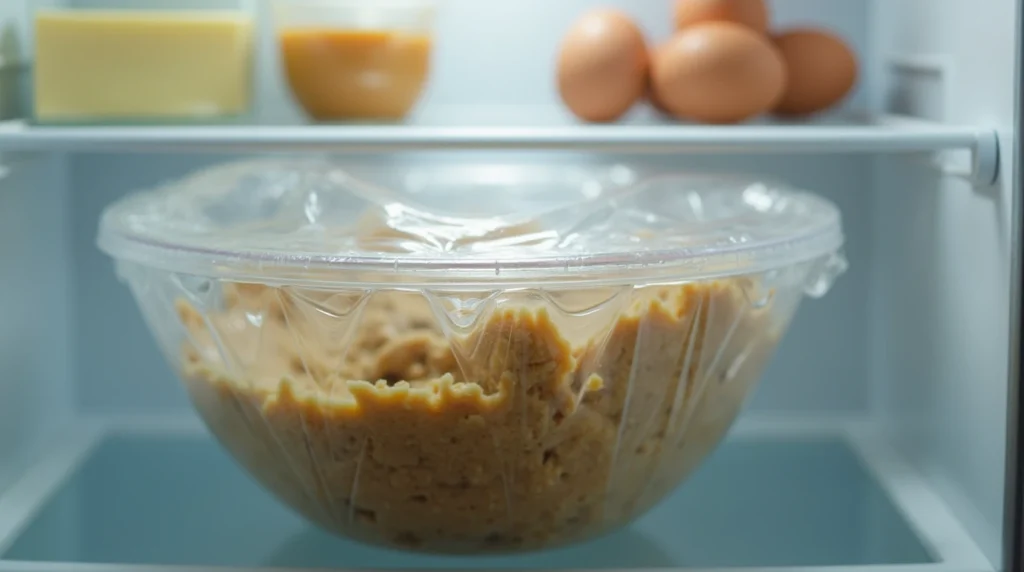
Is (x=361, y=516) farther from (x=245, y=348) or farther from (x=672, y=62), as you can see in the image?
(x=672, y=62)

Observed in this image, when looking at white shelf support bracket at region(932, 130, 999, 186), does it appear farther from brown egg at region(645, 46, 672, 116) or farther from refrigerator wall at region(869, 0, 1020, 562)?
brown egg at region(645, 46, 672, 116)

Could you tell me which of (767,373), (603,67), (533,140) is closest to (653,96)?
(603,67)

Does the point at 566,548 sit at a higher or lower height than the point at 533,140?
lower

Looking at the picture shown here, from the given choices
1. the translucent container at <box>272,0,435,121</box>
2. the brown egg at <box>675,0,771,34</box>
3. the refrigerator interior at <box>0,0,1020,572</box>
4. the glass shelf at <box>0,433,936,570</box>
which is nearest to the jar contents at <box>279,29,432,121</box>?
the translucent container at <box>272,0,435,121</box>

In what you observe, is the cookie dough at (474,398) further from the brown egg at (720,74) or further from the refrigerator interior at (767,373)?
the brown egg at (720,74)

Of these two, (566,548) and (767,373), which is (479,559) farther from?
(767,373)
